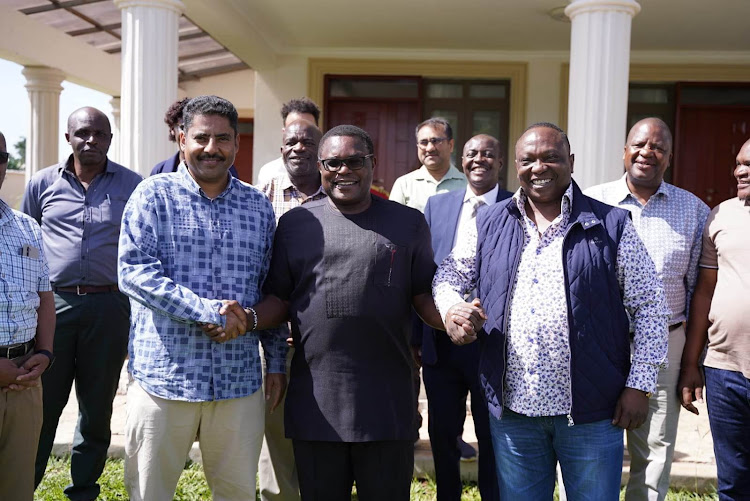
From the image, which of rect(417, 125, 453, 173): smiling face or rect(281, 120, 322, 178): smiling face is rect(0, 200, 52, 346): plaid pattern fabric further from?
rect(417, 125, 453, 173): smiling face

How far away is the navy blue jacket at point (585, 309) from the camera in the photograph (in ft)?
8.01

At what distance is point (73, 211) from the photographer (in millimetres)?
3855

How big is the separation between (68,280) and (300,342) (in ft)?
5.69

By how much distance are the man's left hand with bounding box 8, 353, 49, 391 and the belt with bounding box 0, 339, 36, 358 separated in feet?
0.16

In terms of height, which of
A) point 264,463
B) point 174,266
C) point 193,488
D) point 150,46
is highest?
point 150,46

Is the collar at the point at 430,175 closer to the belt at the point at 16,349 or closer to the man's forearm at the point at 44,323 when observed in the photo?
the man's forearm at the point at 44,323

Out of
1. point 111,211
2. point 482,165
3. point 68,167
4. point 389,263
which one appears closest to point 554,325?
point 389,263

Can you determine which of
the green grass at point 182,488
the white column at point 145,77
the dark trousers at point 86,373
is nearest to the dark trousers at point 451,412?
the green grass at point 182,488

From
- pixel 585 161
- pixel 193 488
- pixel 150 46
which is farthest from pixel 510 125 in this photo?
pixel 193 488

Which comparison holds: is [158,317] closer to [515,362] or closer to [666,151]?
[515,362]

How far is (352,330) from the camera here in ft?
8.73

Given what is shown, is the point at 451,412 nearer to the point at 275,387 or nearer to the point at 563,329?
the point at 275,387

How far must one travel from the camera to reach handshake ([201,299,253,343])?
2603mm

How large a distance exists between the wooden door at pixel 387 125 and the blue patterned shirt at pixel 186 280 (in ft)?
25.2
